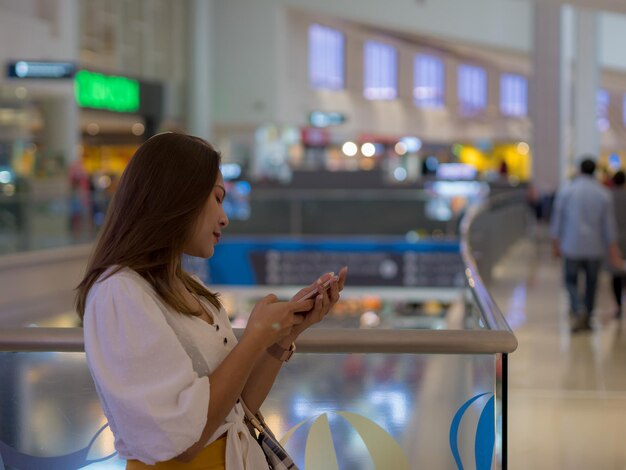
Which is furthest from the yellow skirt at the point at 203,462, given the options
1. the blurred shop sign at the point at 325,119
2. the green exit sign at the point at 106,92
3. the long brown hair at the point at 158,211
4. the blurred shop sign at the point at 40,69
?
the blurred shop sign at the point at 325,119

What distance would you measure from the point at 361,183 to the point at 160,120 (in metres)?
9.46

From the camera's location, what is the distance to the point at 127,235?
2.22 meters

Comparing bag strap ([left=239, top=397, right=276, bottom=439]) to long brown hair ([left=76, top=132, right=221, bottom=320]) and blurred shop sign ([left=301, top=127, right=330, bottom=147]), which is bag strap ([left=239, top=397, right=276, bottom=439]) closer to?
long brown hair ([left=76, top=132, right=221, bottom=320])

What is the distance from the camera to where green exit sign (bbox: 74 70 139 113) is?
29.0 meters

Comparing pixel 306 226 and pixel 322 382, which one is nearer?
pixel 322 382

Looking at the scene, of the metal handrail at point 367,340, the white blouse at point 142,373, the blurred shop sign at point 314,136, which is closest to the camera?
the white blouse at point 142,373

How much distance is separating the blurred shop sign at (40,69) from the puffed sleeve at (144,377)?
2071 cm

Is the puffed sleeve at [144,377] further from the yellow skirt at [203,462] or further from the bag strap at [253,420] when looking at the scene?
the bag strap at [253,420]

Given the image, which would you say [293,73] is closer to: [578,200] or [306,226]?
[306,226]

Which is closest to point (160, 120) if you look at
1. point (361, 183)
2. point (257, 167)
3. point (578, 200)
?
point (257, 167)

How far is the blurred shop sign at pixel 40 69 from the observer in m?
22.1

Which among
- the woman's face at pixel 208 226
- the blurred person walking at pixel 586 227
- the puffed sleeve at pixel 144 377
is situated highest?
the woman's face at pixel 208 226

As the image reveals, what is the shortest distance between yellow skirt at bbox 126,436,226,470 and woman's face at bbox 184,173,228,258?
1.28 feet

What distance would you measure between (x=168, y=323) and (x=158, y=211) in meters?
0.22
